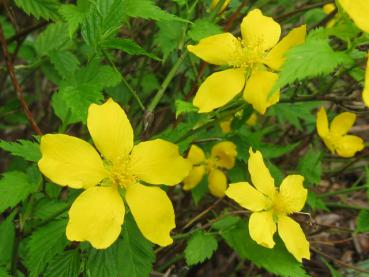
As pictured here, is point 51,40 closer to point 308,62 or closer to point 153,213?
point 153,213

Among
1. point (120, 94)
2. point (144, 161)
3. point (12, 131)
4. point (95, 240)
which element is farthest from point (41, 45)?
point (95, 240)

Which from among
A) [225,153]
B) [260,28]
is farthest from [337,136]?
[260,28]

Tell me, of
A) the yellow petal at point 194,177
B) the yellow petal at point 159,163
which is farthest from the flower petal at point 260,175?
the yellow petal at point 194,177

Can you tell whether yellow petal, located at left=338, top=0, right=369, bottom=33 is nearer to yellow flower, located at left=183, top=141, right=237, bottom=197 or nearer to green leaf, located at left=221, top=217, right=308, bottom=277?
green leaf, located at left=221, top=217, right=308, bottom=277

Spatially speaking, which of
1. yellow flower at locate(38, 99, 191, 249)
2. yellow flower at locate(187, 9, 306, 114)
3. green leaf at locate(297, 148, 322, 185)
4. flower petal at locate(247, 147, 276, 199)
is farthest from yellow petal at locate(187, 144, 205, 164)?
yellow flower at locate(38, 99, 191, 249)

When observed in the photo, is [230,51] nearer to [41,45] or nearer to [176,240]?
[176,240]

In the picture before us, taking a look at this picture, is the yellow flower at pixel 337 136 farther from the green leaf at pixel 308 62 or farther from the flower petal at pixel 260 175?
the green leaf at pixel 308 62
